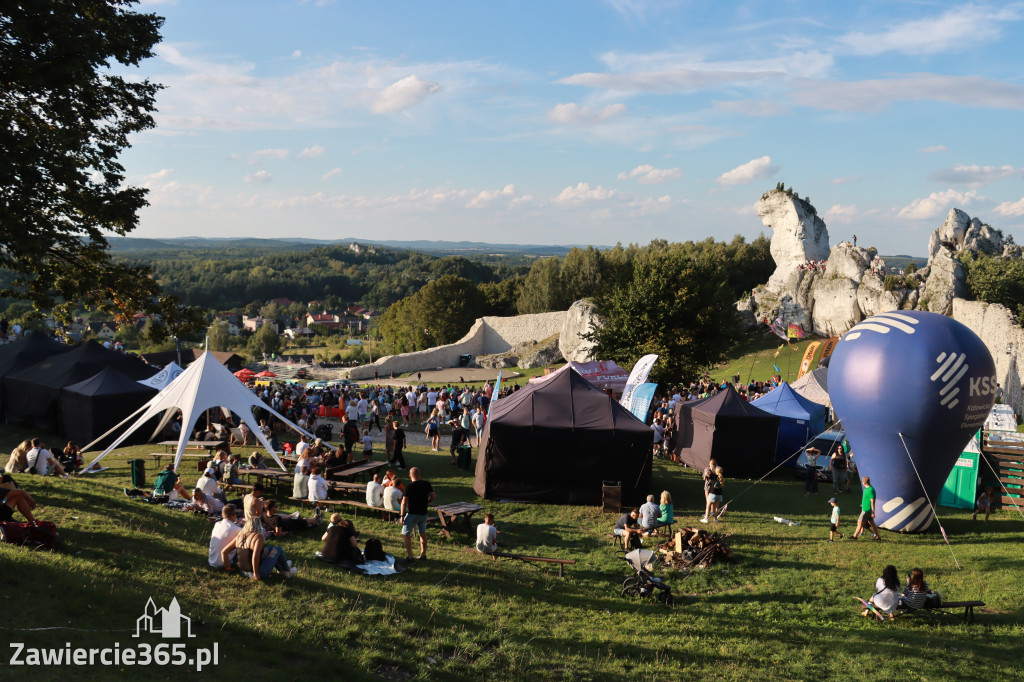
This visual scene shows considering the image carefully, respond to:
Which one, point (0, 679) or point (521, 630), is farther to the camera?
point (521, 630)

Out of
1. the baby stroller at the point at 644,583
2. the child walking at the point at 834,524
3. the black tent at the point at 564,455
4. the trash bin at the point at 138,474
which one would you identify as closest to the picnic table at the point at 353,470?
the black tent at the point at 564,455

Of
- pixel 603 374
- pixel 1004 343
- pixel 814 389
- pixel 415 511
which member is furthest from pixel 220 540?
pixel 1004 343

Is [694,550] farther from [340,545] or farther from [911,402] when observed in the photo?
[340,545]

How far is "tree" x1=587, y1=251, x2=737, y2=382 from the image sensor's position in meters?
28.8

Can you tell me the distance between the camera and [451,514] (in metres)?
11.1

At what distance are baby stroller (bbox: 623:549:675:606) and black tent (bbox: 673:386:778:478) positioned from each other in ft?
24.8

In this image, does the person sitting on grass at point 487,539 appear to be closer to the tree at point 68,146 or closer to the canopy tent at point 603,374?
the tree at point 68,146

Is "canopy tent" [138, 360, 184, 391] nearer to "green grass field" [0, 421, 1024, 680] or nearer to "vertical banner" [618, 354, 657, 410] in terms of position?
"green grass field" [0, 421, 1024, 680]

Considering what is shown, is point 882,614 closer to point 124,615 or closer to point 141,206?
point 124,615

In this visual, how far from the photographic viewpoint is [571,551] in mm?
10523

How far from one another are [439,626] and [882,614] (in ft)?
18.3

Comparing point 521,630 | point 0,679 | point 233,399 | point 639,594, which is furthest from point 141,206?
point 639,594

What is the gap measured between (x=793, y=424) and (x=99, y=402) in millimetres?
18032

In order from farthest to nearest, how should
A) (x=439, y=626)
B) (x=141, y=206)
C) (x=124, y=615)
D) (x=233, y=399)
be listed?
(x=233, y=399) < (x=141, y=206) < (x=439, y=626) < (x=124, y=615)
